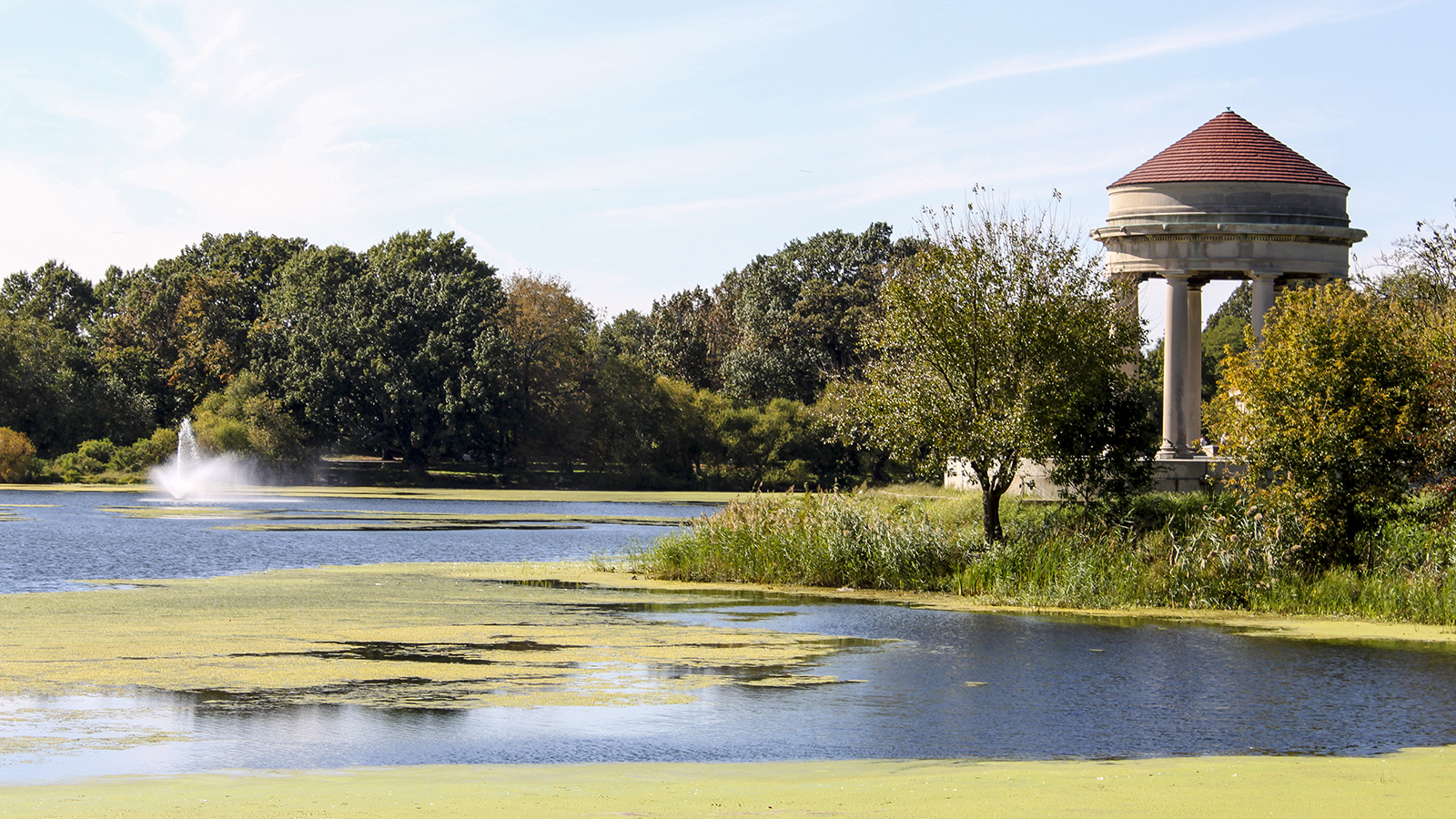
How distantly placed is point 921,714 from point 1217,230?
28642mm

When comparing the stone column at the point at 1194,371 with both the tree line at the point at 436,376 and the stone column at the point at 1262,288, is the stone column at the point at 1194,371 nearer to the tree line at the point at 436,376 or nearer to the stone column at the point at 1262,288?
the stone column at the point at 1262,288

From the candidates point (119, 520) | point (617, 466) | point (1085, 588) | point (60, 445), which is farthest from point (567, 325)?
point (1085, 588)

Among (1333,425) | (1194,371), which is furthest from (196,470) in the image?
(1333,425)

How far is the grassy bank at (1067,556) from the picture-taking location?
30.7 m

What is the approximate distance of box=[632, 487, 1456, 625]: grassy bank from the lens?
3073 centimetres

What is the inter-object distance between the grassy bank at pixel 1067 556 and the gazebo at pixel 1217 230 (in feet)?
26.9

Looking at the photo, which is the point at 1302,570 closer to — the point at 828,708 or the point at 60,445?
the point at 828,708

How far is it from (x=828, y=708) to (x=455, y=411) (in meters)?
88.2

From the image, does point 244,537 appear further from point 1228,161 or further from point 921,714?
point 921,714

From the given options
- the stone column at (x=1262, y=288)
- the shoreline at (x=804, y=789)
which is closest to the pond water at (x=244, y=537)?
the stone column at (x=1262, y=288)

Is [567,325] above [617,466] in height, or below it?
above

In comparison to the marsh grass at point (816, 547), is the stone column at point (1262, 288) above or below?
above

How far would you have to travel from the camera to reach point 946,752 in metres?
16.4

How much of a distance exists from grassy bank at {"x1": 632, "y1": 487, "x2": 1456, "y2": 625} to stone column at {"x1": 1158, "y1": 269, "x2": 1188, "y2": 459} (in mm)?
6584
